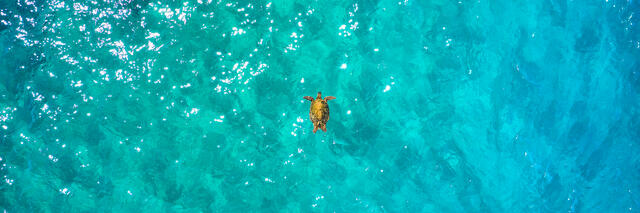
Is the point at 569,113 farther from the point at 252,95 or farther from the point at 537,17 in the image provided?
the point at 252,95

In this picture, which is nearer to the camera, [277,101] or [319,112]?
[319,112]

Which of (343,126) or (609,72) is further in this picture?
(609,72)

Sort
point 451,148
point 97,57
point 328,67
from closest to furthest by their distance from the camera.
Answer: point 97,57 < point 328,67 < point 451,148

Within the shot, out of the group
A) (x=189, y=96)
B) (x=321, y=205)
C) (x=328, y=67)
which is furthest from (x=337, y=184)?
(x=189, y=96)

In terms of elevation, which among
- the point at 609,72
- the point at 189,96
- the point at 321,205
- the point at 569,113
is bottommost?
the point at 321,205
